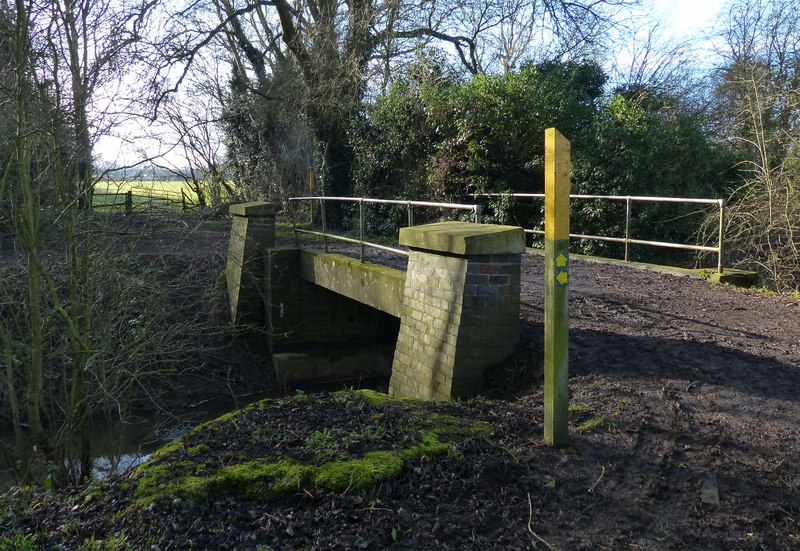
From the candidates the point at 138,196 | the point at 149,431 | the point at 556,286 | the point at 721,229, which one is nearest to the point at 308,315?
the point at 149,431

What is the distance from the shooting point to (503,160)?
571 inches

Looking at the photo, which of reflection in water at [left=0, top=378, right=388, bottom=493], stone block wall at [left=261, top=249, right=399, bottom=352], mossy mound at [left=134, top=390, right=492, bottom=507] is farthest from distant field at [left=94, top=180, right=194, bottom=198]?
stone block wall at [left=261, top=249, right=399, bottom=352]

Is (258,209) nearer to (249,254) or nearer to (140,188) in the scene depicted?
(249,254)

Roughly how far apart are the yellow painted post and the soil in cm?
22

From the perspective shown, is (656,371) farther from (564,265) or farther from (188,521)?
(188,521)

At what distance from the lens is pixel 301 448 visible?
12.6 ft

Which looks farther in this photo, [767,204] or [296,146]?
[296,146]

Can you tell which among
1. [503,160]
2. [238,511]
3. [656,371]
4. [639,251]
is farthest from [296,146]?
[238,511]

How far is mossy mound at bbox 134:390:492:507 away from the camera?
11.3ft

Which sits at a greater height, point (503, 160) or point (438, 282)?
point (503, 160)

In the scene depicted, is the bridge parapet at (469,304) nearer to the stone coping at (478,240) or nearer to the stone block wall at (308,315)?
the stone coping at (478,240)

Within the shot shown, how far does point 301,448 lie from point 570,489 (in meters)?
1.44

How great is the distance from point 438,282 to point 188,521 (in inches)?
153

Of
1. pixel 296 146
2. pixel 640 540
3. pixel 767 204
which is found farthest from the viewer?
pixel 296 146
